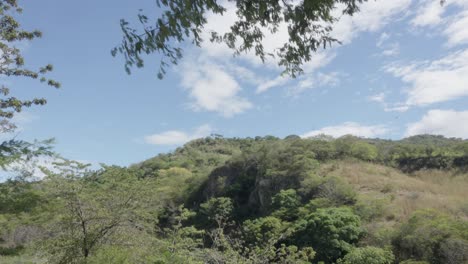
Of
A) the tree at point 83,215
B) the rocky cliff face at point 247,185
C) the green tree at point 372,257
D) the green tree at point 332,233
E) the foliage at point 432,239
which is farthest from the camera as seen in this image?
the rocky cliff face at point 247,185

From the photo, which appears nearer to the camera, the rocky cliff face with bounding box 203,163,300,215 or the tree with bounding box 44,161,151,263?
the tree with bounding box 44,161,151,263

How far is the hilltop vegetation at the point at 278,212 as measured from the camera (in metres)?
9.48

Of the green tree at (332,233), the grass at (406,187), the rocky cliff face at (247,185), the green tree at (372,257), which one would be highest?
the rocky cliff face at (247,185)

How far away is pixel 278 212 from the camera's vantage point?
22.3 metres

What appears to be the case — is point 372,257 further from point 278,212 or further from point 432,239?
point 278,212

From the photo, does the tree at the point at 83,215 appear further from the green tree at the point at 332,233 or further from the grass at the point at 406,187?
the grass at the point at 406,187

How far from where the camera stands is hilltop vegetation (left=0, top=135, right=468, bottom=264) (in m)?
9.48

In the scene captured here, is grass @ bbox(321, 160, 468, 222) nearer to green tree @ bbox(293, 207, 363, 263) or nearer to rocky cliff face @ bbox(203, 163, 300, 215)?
green tree @ bbox(293, 207, 363, 263)

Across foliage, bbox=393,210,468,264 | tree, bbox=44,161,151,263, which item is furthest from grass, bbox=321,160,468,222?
tree, bbox=44,161,151,263

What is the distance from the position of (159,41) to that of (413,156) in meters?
27.5

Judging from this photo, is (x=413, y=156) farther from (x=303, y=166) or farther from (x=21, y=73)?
(x=21, y=73)

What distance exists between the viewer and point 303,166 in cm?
2673

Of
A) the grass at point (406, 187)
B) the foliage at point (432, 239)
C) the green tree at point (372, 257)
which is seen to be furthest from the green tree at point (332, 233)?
the green tree at point (372, 257)

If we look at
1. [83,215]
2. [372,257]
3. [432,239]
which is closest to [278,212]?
[372,257]
